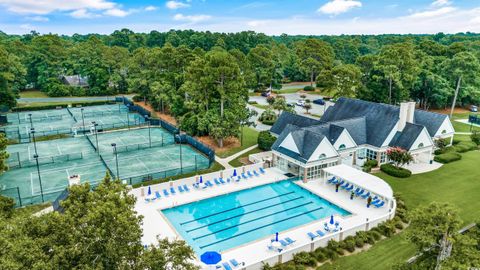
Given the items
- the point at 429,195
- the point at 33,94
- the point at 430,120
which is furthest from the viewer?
the point at 33,94

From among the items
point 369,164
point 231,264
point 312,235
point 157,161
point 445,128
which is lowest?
point 231,264

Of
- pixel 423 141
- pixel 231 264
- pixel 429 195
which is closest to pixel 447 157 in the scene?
pixel 423 141

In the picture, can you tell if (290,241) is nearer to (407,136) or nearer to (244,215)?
(244,215)

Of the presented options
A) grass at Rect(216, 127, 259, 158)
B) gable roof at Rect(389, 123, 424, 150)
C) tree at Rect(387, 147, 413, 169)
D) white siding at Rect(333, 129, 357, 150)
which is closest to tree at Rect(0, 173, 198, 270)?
white siding at Rect(333, 129, 357, 150)

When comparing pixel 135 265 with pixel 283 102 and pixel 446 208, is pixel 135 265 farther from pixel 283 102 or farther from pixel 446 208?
pixel 283 102

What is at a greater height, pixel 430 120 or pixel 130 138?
pixel 430 120

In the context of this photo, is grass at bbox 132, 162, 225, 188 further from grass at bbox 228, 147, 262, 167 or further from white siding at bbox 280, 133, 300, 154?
white siding at bbox 280, 133, 300, 154

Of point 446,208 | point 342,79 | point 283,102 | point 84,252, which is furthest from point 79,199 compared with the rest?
point 342,79
